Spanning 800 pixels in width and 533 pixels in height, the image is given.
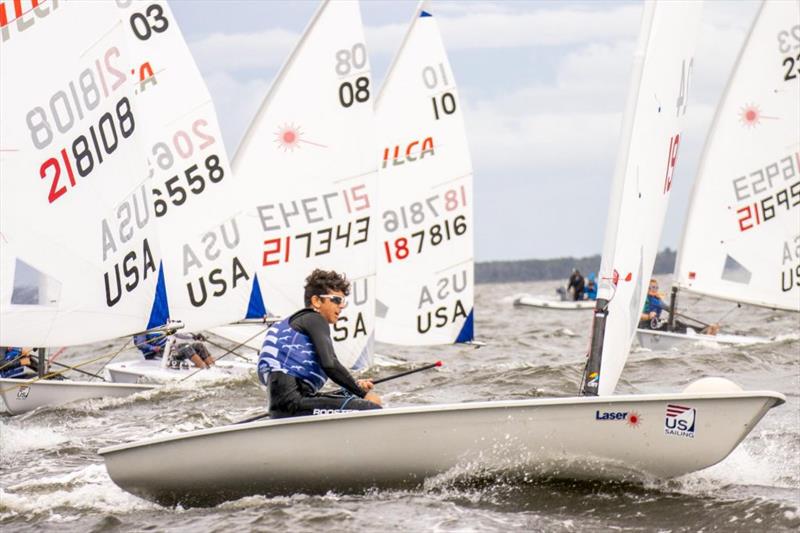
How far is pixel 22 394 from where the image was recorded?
11.4 m

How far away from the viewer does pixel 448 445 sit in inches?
259

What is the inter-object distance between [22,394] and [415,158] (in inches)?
220

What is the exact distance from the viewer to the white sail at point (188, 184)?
11938 millimetres

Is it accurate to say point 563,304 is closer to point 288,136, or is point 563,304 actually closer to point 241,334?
point 241,334

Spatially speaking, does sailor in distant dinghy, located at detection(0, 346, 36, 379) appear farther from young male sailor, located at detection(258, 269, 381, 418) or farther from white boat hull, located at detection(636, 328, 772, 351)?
white boat hull, located at detection(636, 328, 772, 351)

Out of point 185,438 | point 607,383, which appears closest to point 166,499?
point 185,438

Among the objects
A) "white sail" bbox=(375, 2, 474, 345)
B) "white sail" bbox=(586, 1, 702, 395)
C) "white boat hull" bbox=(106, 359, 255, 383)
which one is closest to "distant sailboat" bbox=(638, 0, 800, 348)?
"white sail" bbox=(375, 2, 474, 345)

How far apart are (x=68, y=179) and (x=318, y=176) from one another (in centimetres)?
512

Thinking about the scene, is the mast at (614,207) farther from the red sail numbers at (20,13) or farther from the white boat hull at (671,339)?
the white boat hull at (671,339)

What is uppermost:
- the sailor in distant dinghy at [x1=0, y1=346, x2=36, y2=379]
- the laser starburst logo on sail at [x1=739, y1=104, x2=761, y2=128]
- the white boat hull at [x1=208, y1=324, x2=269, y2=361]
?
the laser starburst logo on sail at [x1=739, y1=104, x2=761, y2=128]

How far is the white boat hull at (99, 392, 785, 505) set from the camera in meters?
6.42

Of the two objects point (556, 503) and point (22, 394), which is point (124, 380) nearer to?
point (22, 394)

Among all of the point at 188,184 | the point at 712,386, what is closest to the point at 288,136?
the point at 188,184

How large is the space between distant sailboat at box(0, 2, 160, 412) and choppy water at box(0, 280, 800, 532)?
107 centimetres
